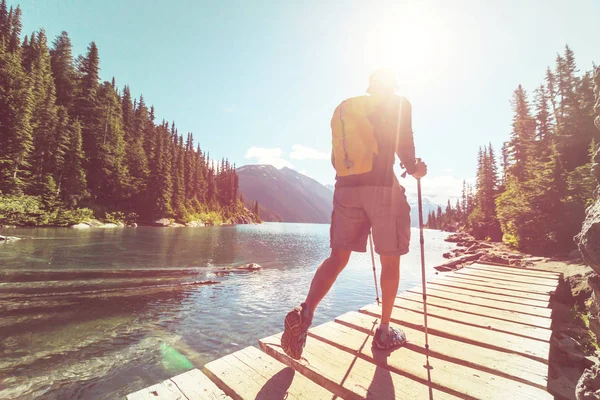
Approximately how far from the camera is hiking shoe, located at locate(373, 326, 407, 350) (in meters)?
2.88

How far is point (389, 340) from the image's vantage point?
2924 mm

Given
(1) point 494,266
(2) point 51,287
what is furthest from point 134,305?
(1) point 494,266

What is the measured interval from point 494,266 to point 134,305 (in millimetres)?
11560

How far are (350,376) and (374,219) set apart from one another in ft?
4.54

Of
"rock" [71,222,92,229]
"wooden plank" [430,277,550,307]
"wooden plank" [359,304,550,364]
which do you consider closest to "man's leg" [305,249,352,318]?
"wooden plank" [359,304,550,364]

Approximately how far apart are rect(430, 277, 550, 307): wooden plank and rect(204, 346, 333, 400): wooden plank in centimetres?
478

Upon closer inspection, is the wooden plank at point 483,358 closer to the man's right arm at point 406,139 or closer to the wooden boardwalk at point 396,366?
the wooden boardwalk at point 396,366

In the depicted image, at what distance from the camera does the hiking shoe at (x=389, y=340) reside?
9.45ft

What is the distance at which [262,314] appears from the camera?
8.06 metres

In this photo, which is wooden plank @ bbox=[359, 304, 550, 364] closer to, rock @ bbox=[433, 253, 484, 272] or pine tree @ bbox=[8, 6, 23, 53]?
rock @ bbox=[433, 253, 484, 272]

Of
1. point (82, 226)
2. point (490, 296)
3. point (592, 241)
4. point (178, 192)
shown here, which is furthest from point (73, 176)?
point (592, 241)

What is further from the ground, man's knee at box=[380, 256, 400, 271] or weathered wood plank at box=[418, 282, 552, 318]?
man's knee at box=[380, 256, 400, 271]

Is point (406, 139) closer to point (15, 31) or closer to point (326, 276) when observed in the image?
point (326, 276)

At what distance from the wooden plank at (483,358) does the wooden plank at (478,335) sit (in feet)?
0.34
